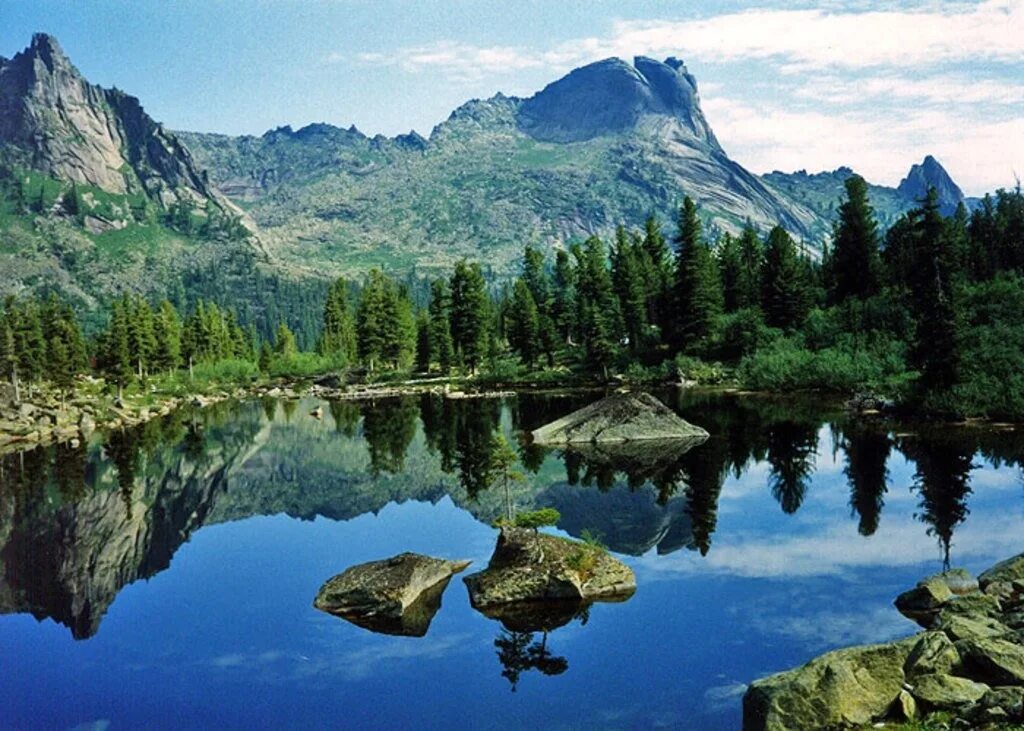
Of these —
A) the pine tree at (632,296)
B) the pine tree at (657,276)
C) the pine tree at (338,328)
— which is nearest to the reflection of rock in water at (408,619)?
the pine tree at (657,276)

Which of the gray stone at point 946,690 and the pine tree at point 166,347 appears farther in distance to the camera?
the pine tree at point 166,347

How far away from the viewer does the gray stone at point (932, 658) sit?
15695 mm

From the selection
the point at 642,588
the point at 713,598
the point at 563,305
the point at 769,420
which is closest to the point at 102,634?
the point at 642,588

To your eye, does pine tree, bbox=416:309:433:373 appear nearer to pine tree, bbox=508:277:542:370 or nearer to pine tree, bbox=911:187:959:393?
pine tree, bbox=508:277:542:370

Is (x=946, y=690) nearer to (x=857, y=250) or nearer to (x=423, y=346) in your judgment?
(x=857, y=250)

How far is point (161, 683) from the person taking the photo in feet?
68.1

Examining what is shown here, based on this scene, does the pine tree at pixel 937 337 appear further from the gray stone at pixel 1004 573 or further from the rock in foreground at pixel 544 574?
the rock in foreground at pixel 544 574

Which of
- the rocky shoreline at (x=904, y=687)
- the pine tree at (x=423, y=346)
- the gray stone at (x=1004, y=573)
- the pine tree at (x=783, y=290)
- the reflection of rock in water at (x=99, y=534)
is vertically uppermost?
the pine tree at (x=783, y=290)

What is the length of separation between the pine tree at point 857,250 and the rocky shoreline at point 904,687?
8359cm

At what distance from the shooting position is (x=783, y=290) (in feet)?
315

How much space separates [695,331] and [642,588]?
7696 cm

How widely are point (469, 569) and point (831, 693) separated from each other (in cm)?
1548

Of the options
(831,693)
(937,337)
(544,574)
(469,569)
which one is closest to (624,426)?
(937,337)

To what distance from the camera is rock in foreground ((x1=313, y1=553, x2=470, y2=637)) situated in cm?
2377
